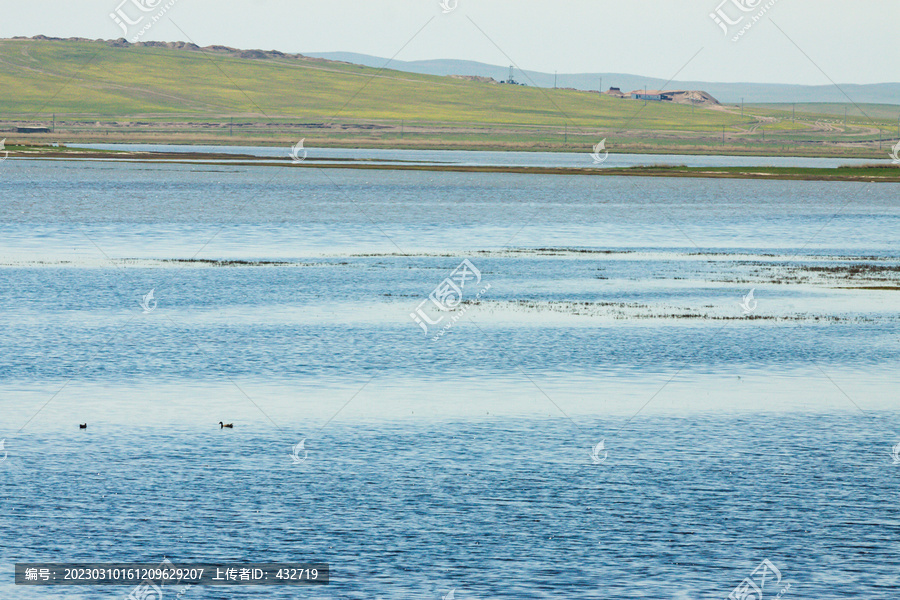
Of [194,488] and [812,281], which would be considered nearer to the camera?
[194,488]

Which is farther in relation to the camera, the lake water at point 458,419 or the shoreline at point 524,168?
the shoreline at point 524,168

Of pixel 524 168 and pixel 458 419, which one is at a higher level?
pixel 524 168

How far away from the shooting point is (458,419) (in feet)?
82.2

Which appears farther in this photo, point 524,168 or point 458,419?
point 524,168

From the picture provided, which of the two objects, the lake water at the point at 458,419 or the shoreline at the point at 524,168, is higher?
the shoreline at the point at 524,168

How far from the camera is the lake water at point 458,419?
55.7ft

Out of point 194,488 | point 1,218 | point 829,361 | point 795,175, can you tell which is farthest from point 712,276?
point 795,175

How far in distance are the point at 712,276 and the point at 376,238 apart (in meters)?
24.7

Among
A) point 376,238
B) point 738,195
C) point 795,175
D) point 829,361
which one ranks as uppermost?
point 795,175

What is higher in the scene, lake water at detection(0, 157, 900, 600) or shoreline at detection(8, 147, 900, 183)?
shoreline at detection(8, 147, 900, 183)

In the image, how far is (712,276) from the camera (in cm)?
5281

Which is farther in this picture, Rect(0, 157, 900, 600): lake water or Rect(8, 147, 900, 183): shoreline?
Rect(8, 147, 900, 183): shoreline

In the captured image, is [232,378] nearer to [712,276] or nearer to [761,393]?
[761,393]

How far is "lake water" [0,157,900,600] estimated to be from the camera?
55.7ft
